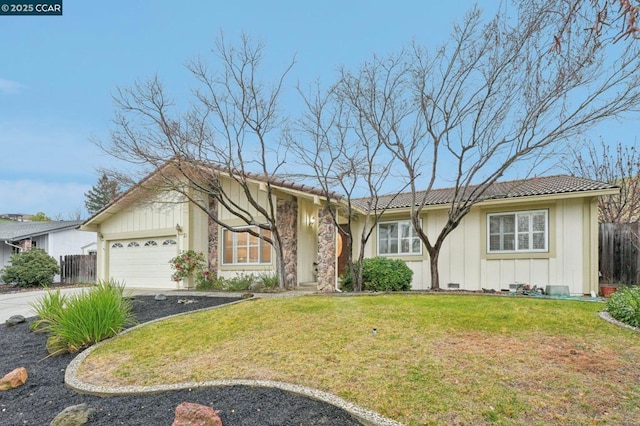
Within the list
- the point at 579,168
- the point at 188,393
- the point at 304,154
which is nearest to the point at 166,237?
the point at 304,154

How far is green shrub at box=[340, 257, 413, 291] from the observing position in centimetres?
1110

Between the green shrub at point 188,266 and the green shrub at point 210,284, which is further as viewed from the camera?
the green shrub at point 188,266

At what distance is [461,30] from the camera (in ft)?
34.1

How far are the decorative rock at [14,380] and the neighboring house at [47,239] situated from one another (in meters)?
19.6

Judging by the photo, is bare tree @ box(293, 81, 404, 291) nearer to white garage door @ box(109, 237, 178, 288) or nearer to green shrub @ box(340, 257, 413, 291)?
green shrub @ box(340, 257, 413, 291)

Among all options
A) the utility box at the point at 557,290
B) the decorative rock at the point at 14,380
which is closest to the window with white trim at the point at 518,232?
the utility box at the point at 557,290

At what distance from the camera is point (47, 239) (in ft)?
76.2

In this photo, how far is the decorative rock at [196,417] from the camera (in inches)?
127

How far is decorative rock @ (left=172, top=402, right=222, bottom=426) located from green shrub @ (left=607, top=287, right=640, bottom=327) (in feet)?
19.5

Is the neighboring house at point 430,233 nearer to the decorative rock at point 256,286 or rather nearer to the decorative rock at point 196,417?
the decorative rock at point 256,286

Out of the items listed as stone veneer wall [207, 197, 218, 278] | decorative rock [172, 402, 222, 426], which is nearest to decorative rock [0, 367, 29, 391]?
decorative rock [172, 402, 222, 426]

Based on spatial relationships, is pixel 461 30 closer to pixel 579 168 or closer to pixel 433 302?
pixel 433 302

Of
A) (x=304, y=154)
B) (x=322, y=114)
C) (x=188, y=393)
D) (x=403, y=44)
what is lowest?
(x=188, y=393)

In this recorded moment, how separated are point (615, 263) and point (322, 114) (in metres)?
9.87
